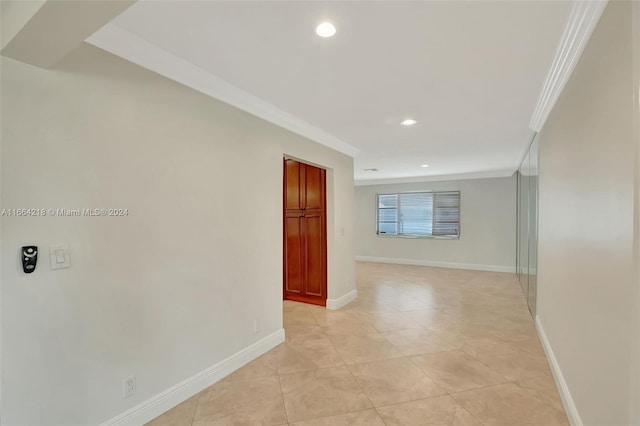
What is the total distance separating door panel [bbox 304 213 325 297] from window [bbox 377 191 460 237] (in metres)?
4.49

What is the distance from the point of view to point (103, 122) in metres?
1.78

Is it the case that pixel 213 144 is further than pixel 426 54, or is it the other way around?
pixel 213 144

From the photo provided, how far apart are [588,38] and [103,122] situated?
2.71 m

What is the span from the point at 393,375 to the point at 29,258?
258cm

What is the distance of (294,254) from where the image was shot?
4996 mm

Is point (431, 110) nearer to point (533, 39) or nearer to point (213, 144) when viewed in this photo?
point (533, 39)

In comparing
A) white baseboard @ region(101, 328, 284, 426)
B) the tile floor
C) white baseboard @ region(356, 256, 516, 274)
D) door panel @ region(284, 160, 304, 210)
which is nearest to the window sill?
white baseboard @ region(356, 256, 516, 274)

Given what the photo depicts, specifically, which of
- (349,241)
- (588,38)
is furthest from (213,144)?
(349,241)

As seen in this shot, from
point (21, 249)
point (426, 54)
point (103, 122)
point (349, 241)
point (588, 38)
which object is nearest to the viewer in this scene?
point (21, 249)

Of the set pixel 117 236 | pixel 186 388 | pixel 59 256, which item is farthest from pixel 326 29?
pixel 186 388

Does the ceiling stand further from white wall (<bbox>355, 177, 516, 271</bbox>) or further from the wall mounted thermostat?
white wall (<bbox>355, 177, 516, 271</bbox>)

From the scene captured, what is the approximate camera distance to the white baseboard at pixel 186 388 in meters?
1.91

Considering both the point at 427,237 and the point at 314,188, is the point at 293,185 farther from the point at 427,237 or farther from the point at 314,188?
the point at 427,237

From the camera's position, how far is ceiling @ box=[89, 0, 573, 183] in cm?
156
